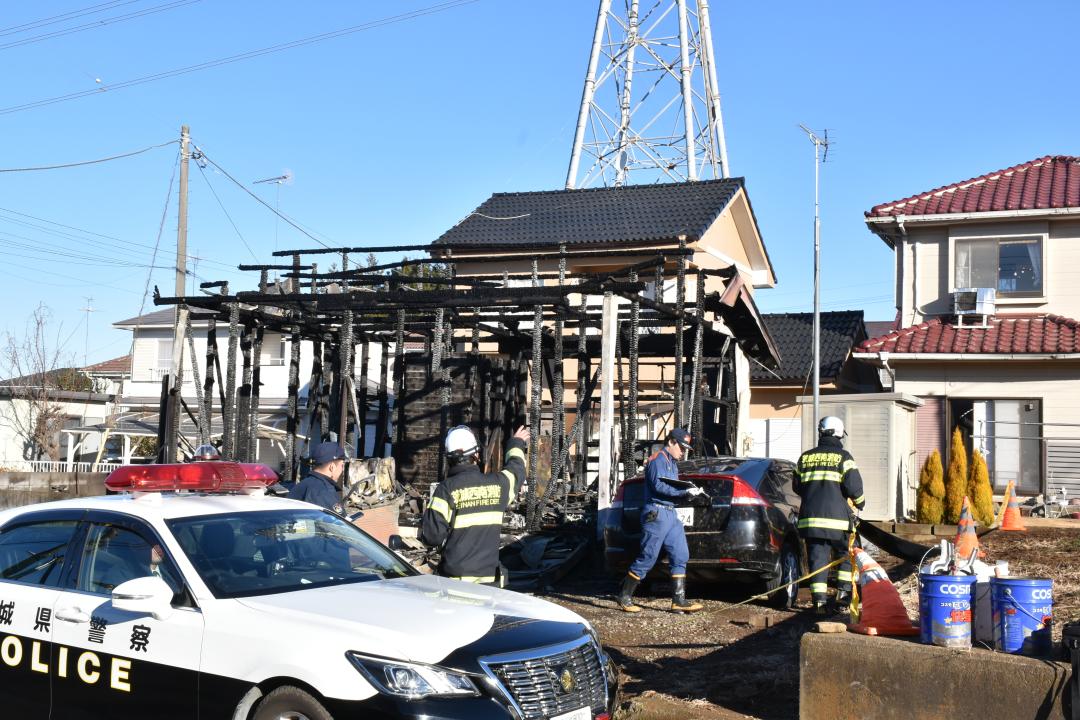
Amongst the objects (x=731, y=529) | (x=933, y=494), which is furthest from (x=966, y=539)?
(x=933, y=494)

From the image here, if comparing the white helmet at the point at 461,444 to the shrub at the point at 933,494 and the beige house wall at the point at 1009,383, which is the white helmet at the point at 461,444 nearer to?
the shrub at the point at 933,494

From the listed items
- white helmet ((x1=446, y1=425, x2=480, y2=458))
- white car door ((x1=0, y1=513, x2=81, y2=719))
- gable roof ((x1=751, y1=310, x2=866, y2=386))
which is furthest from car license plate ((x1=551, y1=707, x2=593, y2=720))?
gable roof ((x1=751, y1=310, x2=866, y2=386))

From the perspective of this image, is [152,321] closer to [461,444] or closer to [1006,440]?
[1006,440]

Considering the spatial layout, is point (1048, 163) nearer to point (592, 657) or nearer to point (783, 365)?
point (783, 365)

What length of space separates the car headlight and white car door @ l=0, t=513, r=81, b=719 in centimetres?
203

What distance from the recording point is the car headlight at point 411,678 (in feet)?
15.2

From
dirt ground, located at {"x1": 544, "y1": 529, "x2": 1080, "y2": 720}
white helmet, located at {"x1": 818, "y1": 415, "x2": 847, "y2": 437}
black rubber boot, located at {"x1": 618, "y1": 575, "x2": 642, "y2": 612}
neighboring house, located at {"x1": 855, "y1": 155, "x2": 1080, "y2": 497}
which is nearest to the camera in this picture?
dirt ground, located at {"x1": 544, "y1": 529, "x2": 1080, "y2": 720}

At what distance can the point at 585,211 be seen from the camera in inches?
1077

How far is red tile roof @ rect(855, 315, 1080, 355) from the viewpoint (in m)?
18.4

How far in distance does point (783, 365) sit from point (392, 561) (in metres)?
21.5

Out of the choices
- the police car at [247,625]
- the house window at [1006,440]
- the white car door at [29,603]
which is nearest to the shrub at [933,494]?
the house window at [1006,440]

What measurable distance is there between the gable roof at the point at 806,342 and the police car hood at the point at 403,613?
2018cm

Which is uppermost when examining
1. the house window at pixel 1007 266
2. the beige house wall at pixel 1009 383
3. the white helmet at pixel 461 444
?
the house window at pixel 1007 266

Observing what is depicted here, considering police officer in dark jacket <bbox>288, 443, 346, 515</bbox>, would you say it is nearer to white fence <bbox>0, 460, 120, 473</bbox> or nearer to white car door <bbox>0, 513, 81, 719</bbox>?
white car door <bbox>0, 513, 81, 719</bbox>
